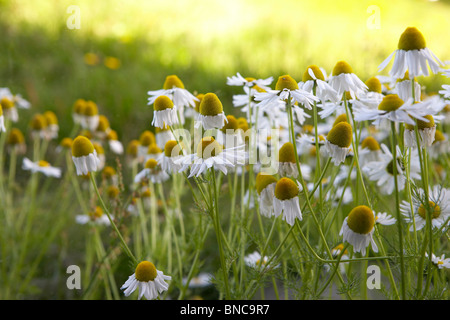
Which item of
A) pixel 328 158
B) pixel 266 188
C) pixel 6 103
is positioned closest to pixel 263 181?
pixel 266 188

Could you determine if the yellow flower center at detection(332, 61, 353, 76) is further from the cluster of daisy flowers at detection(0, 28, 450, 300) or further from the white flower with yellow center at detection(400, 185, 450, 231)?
the white flower with yellow center at detection(400, 185, 450, 231)

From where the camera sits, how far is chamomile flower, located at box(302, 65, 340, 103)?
83cm

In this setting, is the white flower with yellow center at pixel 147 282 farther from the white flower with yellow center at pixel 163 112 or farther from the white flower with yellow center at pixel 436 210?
the white flower with yellow center at pixel 436 210

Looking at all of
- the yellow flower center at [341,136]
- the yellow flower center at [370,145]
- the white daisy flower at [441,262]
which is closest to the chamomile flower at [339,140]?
the yellow flower center at [341,136]

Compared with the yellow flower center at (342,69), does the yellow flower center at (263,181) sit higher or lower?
lower

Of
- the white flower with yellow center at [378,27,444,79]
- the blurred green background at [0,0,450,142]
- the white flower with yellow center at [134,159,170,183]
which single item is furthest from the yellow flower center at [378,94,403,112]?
the blurred green background at [0,0,450,142]

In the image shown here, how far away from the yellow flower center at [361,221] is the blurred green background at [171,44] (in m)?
1.72

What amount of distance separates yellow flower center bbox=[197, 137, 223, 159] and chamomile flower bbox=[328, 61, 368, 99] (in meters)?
0.25

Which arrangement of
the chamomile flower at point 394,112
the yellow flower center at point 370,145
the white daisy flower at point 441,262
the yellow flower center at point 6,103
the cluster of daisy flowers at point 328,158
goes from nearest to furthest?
the chamomile flower at point 394,112, the cluster of daisy flowers at point 328,158, the white daisy flower at point 441,262, the yellow flower center at point 370,145, the yellow flower center at point 6,103

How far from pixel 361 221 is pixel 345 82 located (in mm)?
268

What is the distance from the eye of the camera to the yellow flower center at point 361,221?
0.72 meters

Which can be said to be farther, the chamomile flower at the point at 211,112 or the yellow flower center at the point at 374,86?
the yellow flower center at the point at 374,86

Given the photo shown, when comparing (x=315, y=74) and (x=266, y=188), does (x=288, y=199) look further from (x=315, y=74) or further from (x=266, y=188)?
(x=315, y=74)

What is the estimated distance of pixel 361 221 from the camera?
0.72 metres
